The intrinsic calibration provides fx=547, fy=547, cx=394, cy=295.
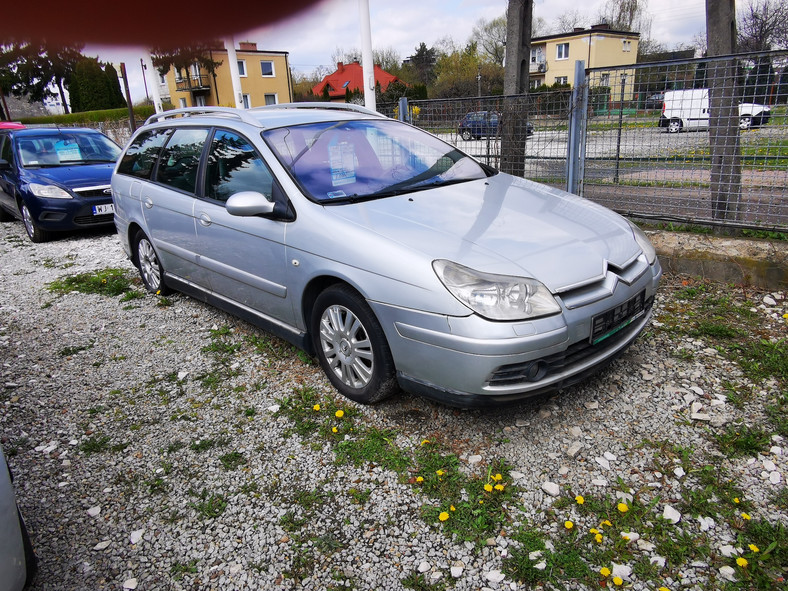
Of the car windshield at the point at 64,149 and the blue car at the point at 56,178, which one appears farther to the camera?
the car windshield at the point at 64,149

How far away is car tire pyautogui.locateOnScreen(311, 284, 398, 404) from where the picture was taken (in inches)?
118

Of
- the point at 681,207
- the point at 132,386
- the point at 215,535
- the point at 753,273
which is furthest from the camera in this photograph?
the point at 681,207

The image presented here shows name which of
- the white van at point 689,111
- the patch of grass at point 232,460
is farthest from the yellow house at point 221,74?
the white van at point 689,111

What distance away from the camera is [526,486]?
2584 millimetres

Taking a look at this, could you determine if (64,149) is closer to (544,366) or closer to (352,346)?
(352,346)

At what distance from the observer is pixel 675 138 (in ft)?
15.9

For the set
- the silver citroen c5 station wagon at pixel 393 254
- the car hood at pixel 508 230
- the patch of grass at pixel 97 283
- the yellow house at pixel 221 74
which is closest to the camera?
the yellow house at pixel 221 74

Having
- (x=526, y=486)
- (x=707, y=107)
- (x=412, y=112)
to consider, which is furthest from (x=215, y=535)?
(x=412, y=112)

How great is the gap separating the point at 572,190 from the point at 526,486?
12.8 ft

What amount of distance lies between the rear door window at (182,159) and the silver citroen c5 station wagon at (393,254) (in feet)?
0.06

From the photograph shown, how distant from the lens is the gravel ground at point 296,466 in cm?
222

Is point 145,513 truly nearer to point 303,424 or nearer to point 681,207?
point 303,424

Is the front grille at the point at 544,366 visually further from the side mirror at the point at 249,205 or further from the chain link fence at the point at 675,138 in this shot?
the chain link fence at the point at 675,138

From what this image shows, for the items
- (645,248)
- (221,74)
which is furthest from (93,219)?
(645,248)
